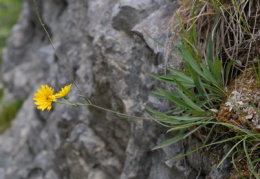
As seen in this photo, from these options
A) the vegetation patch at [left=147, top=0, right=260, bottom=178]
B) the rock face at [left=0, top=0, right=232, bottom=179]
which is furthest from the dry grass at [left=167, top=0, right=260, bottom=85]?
the rock face at [left=0, top=0, right=232, bottom=179]

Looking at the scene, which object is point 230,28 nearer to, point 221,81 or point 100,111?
point 221,81

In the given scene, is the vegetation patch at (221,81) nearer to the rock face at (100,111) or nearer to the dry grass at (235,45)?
the dry grass at (235,45)

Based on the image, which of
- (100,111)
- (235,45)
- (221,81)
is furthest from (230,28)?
(100,111)

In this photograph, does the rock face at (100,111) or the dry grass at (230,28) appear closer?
the dry grass at (230,28)

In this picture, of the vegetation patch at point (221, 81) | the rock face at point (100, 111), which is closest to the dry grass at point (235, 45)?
the vegetation patch at point (221, 81)

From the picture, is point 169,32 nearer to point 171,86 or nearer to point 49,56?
point 171,86

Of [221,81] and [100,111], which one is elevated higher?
[221,81]

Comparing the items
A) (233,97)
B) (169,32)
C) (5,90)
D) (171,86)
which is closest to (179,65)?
(171,86)

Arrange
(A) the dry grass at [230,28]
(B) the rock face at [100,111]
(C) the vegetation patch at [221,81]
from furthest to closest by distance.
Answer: (B) the rock face at [100,111], (A) the dry grass at [230,28], (C) the vegetation patch at [221,81]
